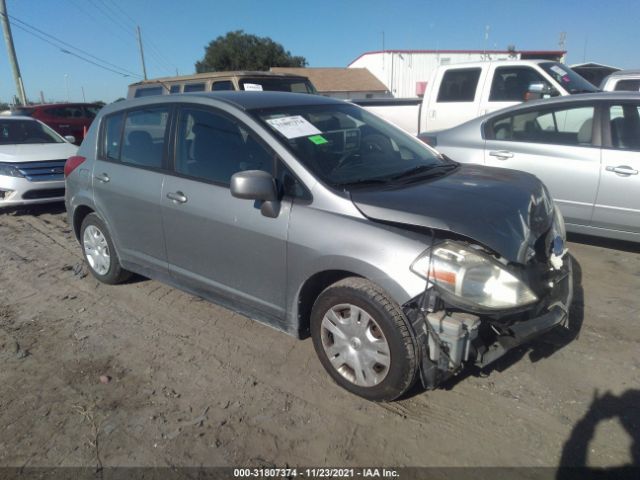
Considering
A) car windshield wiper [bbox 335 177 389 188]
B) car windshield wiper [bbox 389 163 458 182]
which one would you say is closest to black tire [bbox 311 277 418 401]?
car windshield wiper [bbox 335 177 389 188]

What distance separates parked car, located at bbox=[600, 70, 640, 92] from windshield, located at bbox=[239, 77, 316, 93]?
18.0ft

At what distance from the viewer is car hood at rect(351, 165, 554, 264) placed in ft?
8.45

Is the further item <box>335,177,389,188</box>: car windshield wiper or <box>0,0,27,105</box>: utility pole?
<box>0,0,27,105</box>: utility pole

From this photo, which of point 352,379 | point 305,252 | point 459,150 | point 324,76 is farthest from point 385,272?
point 324,76

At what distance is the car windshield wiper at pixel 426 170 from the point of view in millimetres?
3289

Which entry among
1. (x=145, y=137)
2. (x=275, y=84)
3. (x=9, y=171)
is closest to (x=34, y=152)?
(x=9, y=171)

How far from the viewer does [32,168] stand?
298 inches

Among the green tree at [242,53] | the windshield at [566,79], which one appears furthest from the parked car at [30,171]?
the green tree at [242,53]

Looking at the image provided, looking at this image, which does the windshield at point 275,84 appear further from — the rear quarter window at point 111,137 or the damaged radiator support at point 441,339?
the damaged radiator support at point 441,339

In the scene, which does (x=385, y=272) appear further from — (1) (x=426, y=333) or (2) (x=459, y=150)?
(2) (x=459, y=150)

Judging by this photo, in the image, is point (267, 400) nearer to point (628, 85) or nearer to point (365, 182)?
point (365, 182)

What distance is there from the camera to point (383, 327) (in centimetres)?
262

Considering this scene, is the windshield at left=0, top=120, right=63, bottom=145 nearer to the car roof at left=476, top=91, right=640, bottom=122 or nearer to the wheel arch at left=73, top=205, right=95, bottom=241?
the wheel arch at left=73, top=205, right=95, bottom=241

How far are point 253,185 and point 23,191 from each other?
614cm
